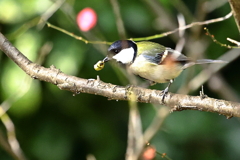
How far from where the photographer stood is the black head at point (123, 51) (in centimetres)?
154

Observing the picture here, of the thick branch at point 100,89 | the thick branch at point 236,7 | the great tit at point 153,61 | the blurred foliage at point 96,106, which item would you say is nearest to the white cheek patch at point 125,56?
the great tit at point 153,61

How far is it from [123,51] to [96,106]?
0.59 metres

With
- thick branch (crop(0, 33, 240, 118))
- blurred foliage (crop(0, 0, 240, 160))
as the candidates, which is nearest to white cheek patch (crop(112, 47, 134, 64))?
blurred foliage (crop(0, 0, 240, 160))

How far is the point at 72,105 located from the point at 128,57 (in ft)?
1.66

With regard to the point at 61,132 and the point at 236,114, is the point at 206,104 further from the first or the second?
the point at 61,132

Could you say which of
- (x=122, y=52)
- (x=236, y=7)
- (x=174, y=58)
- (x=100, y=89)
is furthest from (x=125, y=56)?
(x=236, y=7)

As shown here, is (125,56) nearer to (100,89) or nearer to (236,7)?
(100,89)

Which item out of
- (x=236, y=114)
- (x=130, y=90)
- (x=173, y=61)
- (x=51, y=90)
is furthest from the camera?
(x=51, y=90)

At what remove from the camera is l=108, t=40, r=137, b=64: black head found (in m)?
1.54

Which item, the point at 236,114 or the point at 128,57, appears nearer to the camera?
the point at 236,114

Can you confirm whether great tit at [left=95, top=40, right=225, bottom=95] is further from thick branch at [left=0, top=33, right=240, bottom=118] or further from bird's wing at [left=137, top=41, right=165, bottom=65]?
thick branch at [left=0, top=33, right=240, bottom=118]

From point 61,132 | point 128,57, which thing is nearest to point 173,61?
point 128,57

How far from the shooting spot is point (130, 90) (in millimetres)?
1185

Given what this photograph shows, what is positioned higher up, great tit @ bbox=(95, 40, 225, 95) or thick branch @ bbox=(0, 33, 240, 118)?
great tit @ bbox=(95, 40, 225, 95)
